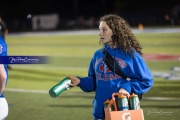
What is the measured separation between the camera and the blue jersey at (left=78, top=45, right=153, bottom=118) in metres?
4.26

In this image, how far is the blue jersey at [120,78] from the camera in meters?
4.26

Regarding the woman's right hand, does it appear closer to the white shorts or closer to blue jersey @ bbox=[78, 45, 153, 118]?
blue jersey @ bbox=[78, 45, 153, 118]

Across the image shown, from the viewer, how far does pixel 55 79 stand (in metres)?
12.2

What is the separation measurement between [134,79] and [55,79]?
8094 millimetres

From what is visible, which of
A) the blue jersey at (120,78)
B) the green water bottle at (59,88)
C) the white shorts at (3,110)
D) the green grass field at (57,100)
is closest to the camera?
the green water bottle at (59,88)

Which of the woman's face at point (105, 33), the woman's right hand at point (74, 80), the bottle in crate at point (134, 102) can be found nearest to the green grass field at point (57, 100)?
the woman's right hand at point (74, 80)

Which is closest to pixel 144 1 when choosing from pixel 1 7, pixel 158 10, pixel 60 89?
pixel 158 10

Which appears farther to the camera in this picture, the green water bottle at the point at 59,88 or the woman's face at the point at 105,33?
the woman's face at the point at 105,33

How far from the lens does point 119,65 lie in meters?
4.30

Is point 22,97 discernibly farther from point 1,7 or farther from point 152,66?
point 1,7

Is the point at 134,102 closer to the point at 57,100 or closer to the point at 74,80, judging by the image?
the point at 74,80

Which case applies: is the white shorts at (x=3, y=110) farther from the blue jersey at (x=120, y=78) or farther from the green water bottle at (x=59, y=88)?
the blue jersey at (x=120, y=78)

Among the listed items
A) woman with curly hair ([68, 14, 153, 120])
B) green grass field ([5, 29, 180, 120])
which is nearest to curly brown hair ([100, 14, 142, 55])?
woman with curly hair ([68, 14, 153, 120])

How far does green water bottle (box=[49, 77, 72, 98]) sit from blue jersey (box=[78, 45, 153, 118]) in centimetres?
38
